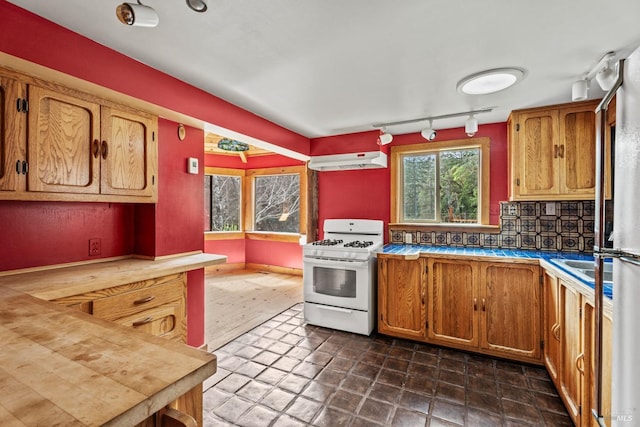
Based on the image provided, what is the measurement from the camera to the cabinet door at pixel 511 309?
2.44 meters

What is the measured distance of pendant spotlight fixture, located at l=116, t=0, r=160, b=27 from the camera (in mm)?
1204

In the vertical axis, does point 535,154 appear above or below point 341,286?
above

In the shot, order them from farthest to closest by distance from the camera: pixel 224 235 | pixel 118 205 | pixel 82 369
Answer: pixel 224 235 < pixel 118 205 < pixel 82 369

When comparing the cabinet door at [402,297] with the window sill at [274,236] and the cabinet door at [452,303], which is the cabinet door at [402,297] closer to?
the cabinet door at [452,303]

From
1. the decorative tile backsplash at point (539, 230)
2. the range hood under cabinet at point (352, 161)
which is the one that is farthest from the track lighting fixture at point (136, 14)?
the decorative tile backsplash at point (539, 230)

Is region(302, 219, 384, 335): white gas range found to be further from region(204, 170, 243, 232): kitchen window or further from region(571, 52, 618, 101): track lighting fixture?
region(204, 170, 243, 232): kitchen window

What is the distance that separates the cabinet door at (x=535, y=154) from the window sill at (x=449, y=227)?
52 centimetres

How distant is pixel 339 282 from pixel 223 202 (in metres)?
3.69

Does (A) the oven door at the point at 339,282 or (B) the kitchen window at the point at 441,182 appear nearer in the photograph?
(A) the oven door at the point at 339,282

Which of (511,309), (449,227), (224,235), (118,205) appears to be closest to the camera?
(118,205)

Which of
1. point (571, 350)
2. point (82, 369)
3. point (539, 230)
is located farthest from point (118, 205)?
point (539, 230)

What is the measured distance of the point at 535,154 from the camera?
8.87ft

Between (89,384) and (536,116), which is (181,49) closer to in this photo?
(89,384)

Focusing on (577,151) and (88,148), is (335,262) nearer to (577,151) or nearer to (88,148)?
(88,148)
